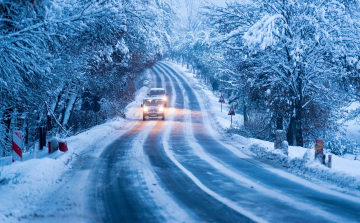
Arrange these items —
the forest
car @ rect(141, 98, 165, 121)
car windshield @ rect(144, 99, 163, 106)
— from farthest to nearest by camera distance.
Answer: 1. car windshield @ rect(144, 99, 163, 106)
2. car @ rect(141, 98, 165, 121)
3. the forest

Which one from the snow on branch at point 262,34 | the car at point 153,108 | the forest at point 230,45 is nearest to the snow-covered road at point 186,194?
the forest at point 230,45

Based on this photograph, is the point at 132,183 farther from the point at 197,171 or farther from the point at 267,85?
the point at 267,85

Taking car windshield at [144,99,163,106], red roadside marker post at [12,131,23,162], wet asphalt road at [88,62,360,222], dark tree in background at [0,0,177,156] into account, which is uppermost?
dark tree in background at [0,0,177,156]

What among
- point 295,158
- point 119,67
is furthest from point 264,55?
point 119,67

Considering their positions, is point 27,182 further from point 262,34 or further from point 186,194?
point 262,34

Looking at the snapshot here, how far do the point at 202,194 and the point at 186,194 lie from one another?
1.03 feet

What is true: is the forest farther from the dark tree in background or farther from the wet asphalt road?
the wet asphalt road

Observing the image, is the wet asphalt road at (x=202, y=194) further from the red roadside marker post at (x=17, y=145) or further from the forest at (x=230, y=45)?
the forest at (x=230, y=45)

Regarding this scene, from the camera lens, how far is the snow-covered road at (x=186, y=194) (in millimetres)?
5836

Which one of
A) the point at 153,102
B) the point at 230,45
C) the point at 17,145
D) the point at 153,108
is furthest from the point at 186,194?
the point at 153,102

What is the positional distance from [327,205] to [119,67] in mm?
20574

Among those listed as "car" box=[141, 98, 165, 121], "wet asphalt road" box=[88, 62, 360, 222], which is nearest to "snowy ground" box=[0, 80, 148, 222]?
"wet asphalt road" box=[88, 62, 360, 222]

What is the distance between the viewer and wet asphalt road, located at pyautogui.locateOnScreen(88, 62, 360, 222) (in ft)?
19.1

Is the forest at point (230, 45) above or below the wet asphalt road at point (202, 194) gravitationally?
above
